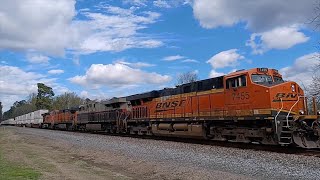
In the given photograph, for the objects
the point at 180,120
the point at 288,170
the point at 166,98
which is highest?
the point at 166,98

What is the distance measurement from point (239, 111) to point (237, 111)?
0.60 ft

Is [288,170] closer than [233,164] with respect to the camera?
Yes

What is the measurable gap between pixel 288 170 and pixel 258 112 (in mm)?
6188

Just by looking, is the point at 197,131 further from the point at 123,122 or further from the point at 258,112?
the point at 123,122

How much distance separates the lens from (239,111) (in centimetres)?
1727

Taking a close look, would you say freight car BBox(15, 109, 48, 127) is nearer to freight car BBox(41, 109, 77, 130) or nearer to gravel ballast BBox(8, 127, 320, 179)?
freight car BBox(41, 109, 77, 130)

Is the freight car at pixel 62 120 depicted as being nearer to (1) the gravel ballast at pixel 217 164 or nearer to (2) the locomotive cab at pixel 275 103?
(2) the locomotive cab at pixel 275 103

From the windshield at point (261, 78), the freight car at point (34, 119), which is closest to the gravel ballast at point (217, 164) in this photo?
the windshield at point (261, 78)

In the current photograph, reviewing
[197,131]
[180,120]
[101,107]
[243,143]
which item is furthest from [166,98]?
[101,107]

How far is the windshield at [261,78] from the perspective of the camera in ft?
55.2

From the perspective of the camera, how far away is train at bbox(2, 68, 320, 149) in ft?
48.9

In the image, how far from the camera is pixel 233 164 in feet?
38.0

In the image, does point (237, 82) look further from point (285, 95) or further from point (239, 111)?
point (285, 95)

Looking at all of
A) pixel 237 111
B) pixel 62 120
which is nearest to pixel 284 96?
pixel 237 111
